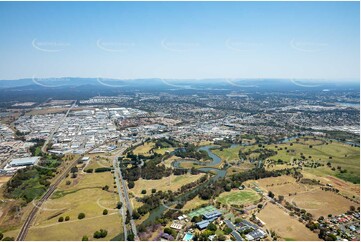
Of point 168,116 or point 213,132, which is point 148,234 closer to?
point 213,132

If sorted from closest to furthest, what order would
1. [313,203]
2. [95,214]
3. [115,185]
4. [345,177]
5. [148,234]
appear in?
[148,234] → [95,214] → [313,203] → [115,185] → [345,177]

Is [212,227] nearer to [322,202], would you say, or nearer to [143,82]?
[322,202]

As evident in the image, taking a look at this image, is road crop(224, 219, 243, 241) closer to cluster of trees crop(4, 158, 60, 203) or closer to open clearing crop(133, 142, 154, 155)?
cluster of trees crop(4, 158, 60, 203)

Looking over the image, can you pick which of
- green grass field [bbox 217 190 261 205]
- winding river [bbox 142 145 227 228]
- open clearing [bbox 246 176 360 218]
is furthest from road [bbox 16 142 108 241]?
→ open clearing [bbox 246 176 360 218]

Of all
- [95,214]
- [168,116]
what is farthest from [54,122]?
[95,214]

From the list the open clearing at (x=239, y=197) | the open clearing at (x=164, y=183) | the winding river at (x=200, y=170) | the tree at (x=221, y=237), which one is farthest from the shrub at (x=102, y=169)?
the tree at (x=221, y=237)

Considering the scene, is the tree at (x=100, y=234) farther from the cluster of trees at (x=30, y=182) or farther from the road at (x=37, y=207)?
the cluster of trees at (x=30, y=182)
